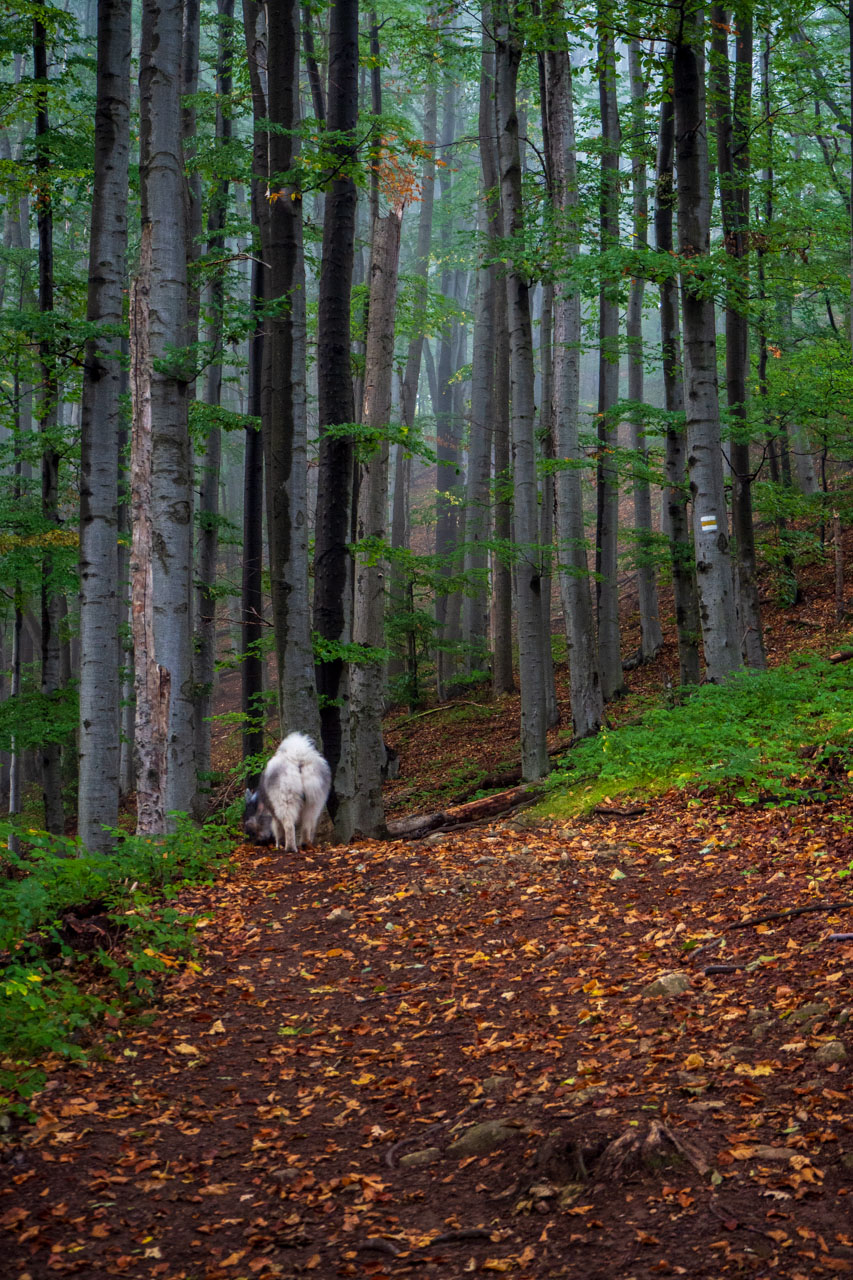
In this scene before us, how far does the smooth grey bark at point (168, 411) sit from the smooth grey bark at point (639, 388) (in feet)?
20.8

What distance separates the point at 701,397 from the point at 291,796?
591 centimetres

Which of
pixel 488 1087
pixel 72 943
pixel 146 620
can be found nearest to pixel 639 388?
pixel 146 620

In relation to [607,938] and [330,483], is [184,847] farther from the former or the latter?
[330,483]

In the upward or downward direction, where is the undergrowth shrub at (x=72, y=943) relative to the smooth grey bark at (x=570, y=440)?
downward

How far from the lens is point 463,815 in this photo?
10.4 metres

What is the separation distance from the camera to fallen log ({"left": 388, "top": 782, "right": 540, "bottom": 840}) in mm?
10227

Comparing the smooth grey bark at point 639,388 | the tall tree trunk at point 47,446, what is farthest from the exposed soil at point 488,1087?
the smooth grey bark at point 639,388

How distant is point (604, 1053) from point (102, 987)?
2.82 meters

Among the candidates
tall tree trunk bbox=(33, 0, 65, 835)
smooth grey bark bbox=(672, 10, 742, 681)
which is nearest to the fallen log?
smooth grey bark bbox=(672, 10, 742, 681)

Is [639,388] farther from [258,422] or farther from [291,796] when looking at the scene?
[291,796]

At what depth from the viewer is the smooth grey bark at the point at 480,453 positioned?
1909 cm

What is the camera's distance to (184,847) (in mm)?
7566

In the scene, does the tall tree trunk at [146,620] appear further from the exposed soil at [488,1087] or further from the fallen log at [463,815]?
the fallen log at [463,815]

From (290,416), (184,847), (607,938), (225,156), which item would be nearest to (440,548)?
(225,156)
